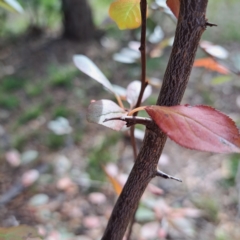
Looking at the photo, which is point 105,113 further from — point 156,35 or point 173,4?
point 156,35

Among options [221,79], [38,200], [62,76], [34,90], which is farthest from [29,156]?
[221,79]

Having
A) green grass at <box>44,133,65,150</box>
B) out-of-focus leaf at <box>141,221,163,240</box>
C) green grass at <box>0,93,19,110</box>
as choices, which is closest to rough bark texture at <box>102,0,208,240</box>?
out-of-focus leaf at <box>141,221,163,240</box>

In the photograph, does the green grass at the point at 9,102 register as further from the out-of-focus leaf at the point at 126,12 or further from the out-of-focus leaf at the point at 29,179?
the out-of-focus leaf at the point at 126,12

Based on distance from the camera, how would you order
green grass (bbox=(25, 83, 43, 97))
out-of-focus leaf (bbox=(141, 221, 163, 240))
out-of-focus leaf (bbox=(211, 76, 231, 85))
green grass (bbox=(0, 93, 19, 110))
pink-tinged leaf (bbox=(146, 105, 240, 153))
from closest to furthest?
pink-tinged leaf (bbox=(146, 105, 240, 153)), out-of-focus leaf (bbox=(211, 76, 231, 85)), out-of-focus leaf (bbox=(141, 221, 163, 240)), green grass (bbox=(0, 93, 19, 110)), green grass (bbox=(25, 83, 43, 97))

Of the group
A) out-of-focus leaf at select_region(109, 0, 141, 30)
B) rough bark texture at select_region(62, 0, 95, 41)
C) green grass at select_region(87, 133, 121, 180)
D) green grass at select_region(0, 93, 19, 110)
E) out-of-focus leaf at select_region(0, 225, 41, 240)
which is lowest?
green grass at select_region(0, 93, 19, 110)

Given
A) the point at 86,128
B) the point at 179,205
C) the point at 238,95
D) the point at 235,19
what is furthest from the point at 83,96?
the point at 235,19

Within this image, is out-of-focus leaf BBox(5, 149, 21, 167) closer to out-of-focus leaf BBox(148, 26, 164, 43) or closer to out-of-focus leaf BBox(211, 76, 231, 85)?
out-of-focus leaf BBox(148, 26, 164, 43)

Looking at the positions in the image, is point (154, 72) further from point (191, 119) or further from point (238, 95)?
point (191, 119)
